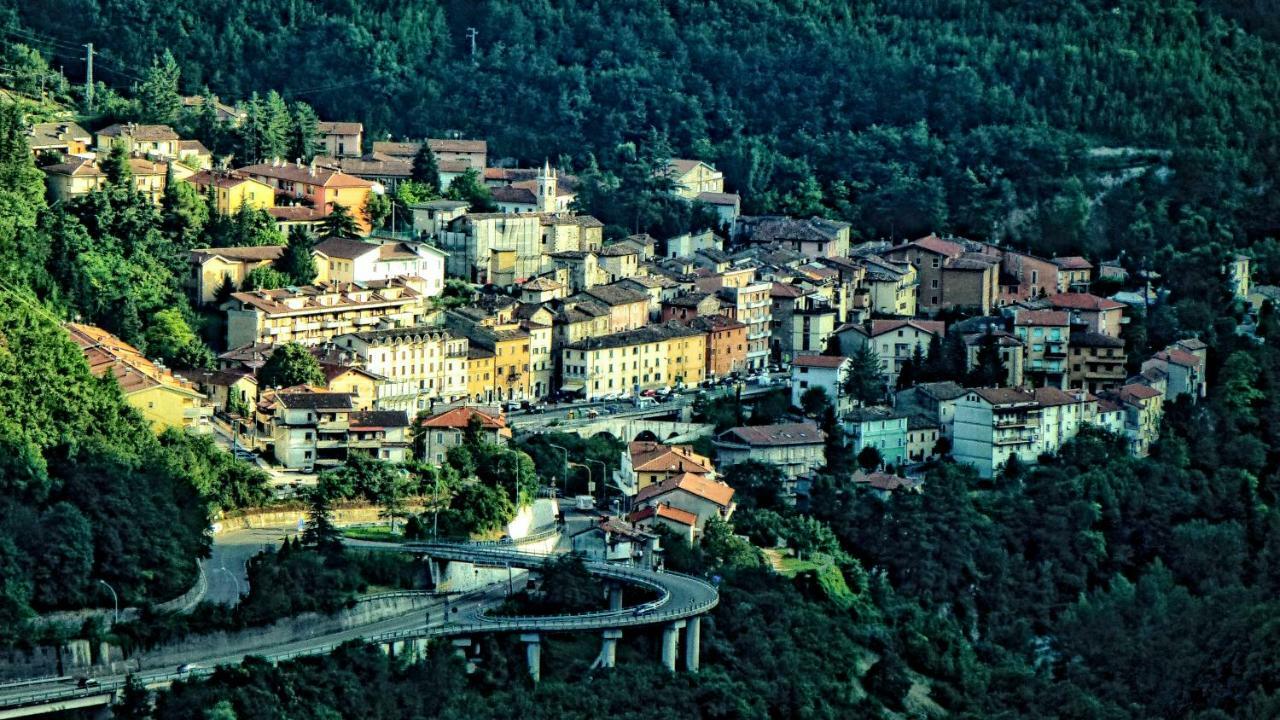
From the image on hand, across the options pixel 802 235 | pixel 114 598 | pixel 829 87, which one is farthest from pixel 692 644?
pixel 829 87

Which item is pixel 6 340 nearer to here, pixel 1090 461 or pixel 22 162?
pixel 22 162

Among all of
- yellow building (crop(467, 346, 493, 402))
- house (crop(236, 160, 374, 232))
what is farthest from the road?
house (crop(236, 160, 374, 232))

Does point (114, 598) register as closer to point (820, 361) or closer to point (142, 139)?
point (820, 361)

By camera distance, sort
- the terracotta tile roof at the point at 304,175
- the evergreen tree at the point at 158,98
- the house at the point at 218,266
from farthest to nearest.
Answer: the evergreen tree at the point at 158,98 → the terracotta tile roof at the point at 304,175 → the house at the point at 218,266

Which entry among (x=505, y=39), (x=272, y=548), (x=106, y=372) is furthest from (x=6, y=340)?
(x=505, y=39)

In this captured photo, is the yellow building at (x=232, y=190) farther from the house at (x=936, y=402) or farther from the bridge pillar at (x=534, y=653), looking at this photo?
the bridge pillar at (x=534, y=653)

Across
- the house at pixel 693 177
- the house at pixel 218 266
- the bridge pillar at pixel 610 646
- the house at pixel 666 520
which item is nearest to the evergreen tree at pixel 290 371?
the house at pixel 218 266

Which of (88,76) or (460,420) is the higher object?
(88,76)
